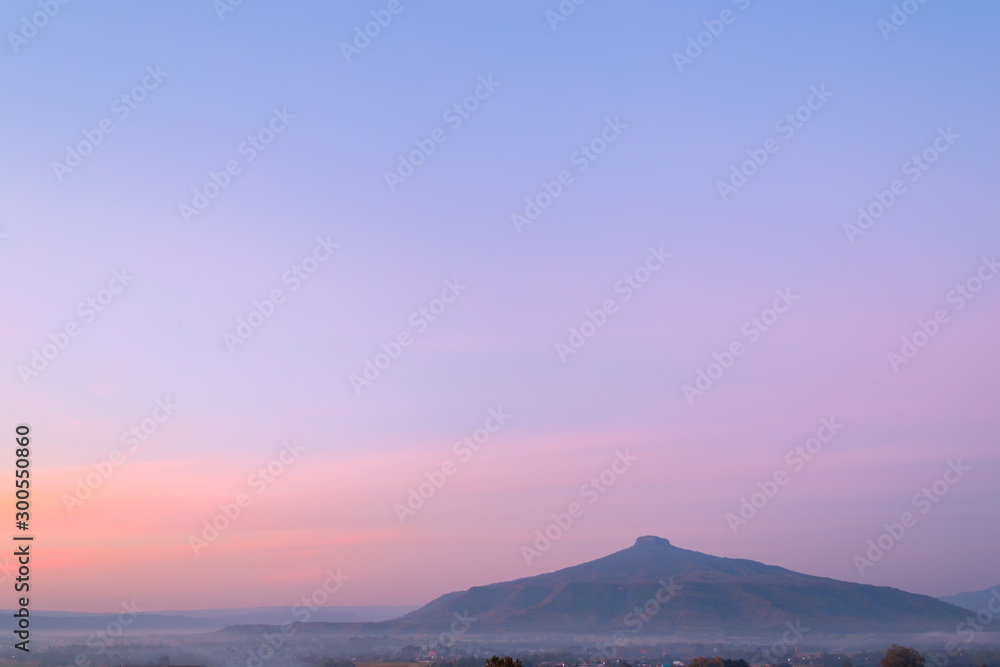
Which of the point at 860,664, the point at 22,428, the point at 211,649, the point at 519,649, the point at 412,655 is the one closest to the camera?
the point at 22,428

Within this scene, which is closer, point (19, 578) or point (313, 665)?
point (19, 578)

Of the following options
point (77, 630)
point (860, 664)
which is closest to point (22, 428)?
point (77, 630)

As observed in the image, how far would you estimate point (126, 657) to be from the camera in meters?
102

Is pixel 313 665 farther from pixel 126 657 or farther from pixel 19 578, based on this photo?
pixel 19 578

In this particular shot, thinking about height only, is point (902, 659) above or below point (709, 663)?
below

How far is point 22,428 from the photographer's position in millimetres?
45500

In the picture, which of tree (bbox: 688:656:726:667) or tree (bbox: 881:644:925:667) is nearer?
tree (bbox: 881:644:925:667)

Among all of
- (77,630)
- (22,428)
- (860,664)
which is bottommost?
(860,664)

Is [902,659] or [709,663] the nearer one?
[902,659]

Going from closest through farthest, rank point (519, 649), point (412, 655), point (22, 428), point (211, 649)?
point (22, 428)
point (211, 649)
point (412, 655)
point (519, 649)

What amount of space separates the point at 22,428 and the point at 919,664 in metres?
99.3

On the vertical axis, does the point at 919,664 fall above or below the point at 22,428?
below

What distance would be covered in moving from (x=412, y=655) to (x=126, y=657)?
7345cm

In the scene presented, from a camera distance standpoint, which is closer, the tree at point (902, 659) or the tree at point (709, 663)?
the tree at point (902, 659)
